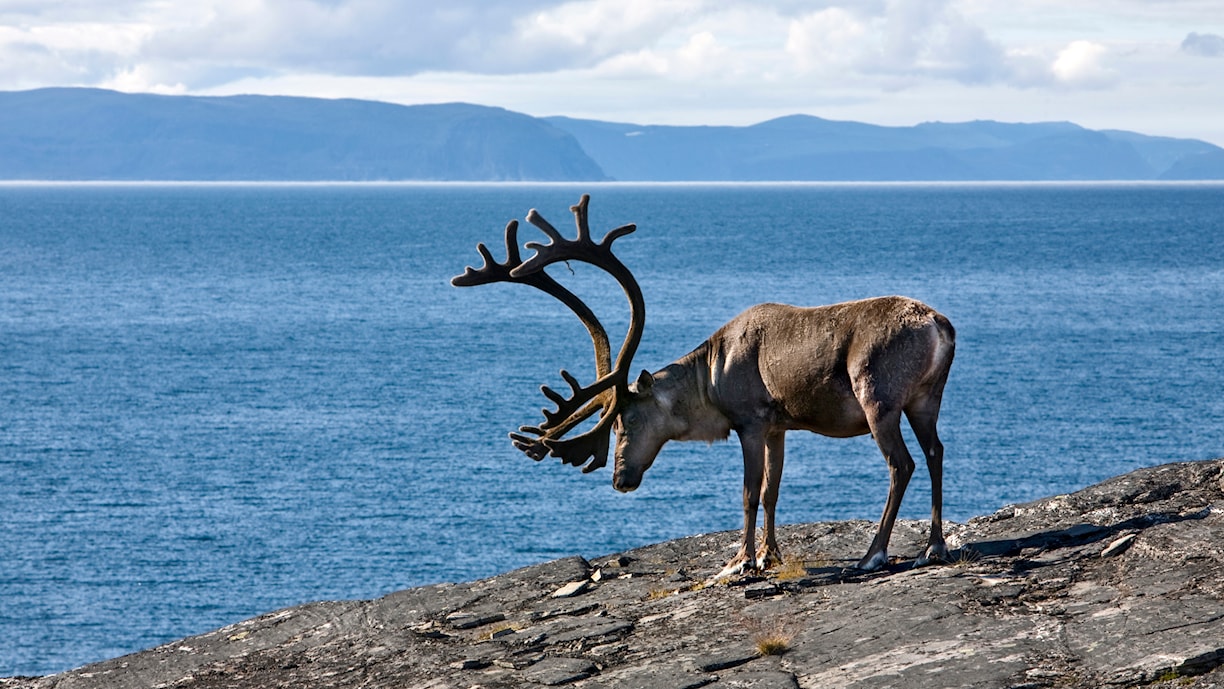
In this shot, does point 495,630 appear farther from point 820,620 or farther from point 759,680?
point 759,680

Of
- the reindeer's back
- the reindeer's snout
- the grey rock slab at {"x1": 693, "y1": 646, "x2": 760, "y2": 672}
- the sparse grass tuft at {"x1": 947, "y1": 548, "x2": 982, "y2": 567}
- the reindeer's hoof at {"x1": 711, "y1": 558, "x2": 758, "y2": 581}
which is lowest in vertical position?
the reindeer's hoof at {"x1": 711, "y1": 558, "x2": 758, "y2": 581}

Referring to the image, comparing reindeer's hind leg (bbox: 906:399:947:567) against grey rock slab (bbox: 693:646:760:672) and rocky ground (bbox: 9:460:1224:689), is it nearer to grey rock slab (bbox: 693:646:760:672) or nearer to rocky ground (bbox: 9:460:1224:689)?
rocky ground (bbox: 9:460:1224:689)

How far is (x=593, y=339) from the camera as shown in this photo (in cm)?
1500

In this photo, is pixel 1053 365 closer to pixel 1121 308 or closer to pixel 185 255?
pixel 1121 308

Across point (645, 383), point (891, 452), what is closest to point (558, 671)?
point (891, 452)

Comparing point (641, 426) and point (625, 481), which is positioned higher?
point (641, 426)

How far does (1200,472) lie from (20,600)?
160 ft

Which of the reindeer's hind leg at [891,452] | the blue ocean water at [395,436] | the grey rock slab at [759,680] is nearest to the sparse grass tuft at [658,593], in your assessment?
the reindeer's hind leg at [891,452]

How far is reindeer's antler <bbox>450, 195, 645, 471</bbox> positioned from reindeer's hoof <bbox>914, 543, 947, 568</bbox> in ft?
11.2

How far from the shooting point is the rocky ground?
1020cm

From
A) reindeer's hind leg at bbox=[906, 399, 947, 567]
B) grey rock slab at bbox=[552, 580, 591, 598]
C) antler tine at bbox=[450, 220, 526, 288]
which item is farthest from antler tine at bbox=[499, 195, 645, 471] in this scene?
reindeer's hind leg at bbox=[906, 399, 947, 567]

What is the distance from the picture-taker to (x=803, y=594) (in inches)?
498

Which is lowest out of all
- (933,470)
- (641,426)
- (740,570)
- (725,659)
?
(740,570)

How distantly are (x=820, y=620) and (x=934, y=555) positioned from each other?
2143 mm
